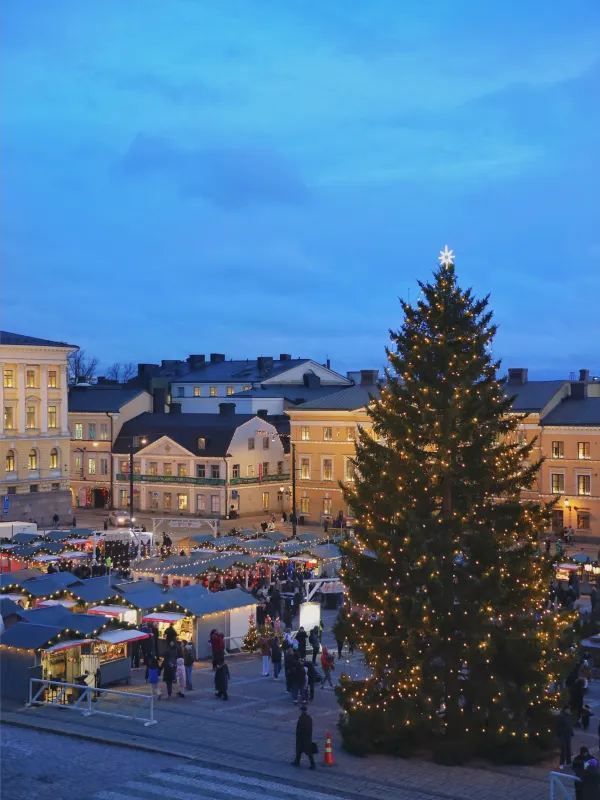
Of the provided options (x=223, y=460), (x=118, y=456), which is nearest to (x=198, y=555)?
(x=223, y=460)

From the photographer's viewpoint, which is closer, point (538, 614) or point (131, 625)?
point (538, 614)

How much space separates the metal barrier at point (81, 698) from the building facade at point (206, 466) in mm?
49654

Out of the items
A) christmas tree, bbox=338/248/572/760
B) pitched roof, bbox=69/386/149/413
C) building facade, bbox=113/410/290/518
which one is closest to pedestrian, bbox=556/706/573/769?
christmas tree, bbox=338/248/572/760

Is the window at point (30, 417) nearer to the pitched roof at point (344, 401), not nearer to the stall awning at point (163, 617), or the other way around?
the pitched roof at point (344, 401)

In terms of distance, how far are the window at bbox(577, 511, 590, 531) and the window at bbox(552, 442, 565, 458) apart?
12.5 ft

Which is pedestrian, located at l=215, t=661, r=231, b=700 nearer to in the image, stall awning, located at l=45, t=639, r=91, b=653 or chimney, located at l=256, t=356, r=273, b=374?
stall awning, located at l=45, t=639, r=91, b=653

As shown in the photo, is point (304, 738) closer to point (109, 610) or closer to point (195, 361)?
point (109, 610)

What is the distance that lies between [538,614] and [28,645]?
39.6 ft

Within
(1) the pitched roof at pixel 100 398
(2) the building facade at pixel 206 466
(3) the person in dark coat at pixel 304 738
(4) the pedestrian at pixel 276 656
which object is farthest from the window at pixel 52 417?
(3) the person in dark coat at pixel 304 738

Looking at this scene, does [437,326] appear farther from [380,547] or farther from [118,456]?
[118,456]

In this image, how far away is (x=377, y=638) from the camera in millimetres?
20031

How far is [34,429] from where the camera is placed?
238 feet

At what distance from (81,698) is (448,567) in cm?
973

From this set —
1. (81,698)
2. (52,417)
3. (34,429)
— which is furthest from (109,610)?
(52,417)
